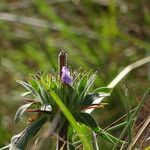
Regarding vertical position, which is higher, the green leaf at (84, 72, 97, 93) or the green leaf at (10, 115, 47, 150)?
the green leaf at (84, 72, 97, 93)

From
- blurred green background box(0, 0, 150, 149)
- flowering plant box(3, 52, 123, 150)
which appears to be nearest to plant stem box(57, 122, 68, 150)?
flowering plant box(3, 52, 123, 150)

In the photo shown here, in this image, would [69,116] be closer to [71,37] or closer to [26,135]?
[26,135]

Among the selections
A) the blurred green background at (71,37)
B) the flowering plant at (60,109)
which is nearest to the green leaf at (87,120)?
the flowering plant at (60,109)

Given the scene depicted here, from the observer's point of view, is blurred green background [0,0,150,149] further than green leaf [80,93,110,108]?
Yes

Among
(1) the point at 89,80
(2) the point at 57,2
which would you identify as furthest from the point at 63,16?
(1) the point at 89,80

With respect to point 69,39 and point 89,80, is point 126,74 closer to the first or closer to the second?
point 89,80

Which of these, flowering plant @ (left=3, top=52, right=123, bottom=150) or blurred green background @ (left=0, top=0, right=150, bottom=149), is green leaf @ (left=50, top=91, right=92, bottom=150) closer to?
flowering plant @ (left=3, top=52, right=123, bottom=150)

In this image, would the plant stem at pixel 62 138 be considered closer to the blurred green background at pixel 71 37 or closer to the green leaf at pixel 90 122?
the green leaf at pixel 90 122
